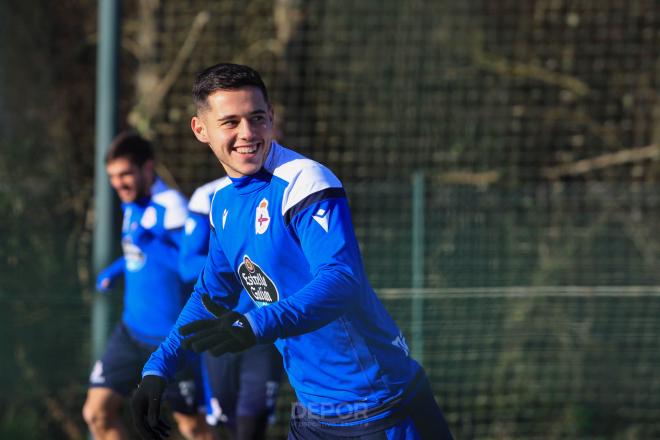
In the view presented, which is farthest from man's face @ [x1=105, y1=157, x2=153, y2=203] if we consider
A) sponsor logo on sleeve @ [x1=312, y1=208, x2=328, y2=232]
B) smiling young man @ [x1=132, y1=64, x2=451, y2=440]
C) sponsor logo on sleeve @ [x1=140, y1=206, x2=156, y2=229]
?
sponsor logo on sleeve @ [x1=312, y1=208, x2=328, y2=232]

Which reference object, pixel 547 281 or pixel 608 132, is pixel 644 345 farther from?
pixel 608 132

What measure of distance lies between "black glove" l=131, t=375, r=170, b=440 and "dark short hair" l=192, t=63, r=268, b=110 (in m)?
0.87

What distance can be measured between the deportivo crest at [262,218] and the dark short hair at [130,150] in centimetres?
281

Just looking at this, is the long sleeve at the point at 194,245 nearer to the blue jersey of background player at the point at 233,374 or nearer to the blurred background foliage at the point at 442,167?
the blue jersey of background player at the point at 233,374

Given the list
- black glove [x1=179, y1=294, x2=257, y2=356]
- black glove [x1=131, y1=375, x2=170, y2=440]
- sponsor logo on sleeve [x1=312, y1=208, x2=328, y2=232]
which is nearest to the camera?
black glove [x1=179, y1=294, x2=257, y2=356]

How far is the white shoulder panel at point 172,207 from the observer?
220 inches

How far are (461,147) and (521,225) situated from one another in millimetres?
1141

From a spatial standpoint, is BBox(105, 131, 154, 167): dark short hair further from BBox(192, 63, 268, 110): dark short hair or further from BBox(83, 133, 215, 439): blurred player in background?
BBox(192, 63, 268, 110): dark short hair

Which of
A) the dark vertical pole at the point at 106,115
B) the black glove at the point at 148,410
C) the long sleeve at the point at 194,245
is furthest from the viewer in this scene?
the dark vertical pole at the point at 106,115

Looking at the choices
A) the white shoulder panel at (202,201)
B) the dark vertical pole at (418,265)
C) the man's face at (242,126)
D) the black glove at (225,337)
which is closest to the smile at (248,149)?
the man's face at (242,126)

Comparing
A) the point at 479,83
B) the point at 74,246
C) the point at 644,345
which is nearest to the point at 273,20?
the point at 479,83

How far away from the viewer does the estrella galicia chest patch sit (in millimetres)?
3072

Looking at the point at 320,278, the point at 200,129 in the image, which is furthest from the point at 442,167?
the point at 320,278

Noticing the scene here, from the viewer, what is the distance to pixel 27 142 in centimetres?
813
